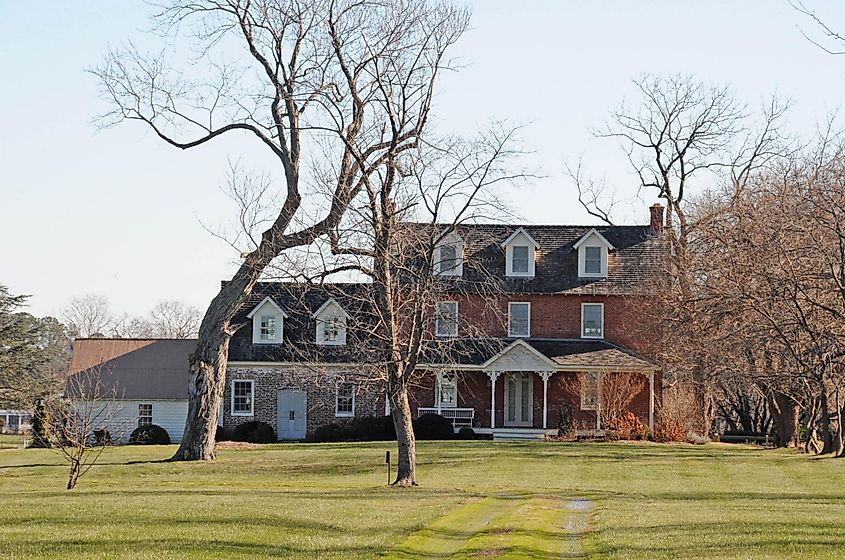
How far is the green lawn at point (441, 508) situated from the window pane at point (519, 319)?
12.4 m

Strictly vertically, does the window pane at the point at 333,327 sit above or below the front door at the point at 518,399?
above

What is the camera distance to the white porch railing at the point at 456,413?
46.1 metres

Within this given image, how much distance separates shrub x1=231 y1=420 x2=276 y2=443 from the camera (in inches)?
1791

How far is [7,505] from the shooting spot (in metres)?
18.2

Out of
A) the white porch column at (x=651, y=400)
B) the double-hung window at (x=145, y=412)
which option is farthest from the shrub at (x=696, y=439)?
the double-hung window at (x=145, y=412)

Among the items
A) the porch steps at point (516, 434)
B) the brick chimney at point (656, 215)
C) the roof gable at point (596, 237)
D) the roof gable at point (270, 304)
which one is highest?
the brick chimney at point (656, 215)

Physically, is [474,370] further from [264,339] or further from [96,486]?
[96,486]

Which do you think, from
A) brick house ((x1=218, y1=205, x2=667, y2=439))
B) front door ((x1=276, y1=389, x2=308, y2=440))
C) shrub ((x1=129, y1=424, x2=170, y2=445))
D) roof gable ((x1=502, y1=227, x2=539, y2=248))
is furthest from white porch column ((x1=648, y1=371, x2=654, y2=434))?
shrub ((x1=129, y1=424, x2=170, y2=445))

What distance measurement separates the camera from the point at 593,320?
47.3 m

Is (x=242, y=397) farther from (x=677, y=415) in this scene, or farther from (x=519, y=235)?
(x=677, y=415)

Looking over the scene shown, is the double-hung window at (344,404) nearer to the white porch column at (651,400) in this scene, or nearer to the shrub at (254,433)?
the shrub at (254,433)

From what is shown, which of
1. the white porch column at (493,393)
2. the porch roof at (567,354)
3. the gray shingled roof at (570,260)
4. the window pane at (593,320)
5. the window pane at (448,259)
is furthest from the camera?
the window pane at (593,320)

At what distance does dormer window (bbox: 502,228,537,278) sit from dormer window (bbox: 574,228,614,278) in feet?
6.40

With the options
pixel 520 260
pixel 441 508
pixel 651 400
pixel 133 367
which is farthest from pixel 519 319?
pixel 441 508
